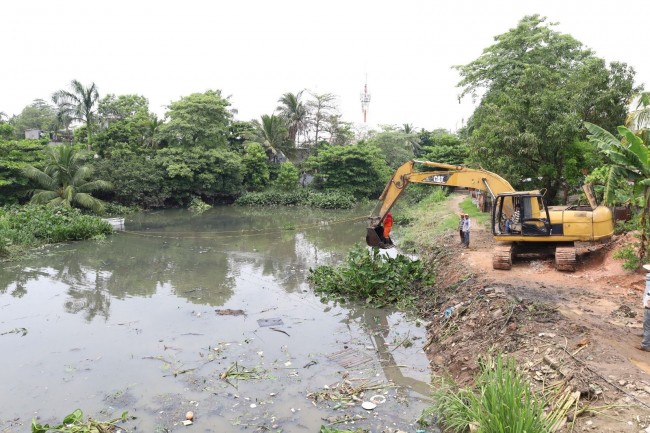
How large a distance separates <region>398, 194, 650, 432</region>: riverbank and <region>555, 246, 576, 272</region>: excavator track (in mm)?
219

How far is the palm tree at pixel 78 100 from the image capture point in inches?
1258

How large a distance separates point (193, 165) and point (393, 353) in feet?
89.4

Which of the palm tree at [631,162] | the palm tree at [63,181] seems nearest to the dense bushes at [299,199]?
the palm tree at [63,181]

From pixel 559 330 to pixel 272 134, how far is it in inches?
1378

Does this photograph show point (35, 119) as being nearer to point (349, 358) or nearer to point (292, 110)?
point (292, 110)

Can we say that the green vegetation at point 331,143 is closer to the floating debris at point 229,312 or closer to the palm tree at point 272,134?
the palm tree at point 272,134

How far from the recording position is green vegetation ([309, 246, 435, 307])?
38.7 feet

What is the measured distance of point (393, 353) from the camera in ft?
28.9

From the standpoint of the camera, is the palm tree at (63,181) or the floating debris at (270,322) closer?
the floating debris at (270,322)

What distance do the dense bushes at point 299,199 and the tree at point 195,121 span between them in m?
5.19

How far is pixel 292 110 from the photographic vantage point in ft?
136

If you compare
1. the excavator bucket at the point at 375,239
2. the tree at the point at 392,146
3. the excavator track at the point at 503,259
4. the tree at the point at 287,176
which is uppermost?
the tree at the point at 392,146

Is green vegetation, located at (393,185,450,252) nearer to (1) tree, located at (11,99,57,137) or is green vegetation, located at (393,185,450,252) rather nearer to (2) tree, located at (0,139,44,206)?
(2) tree, located at (0,139,44,206)

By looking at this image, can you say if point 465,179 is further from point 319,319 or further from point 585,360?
point 585,360
